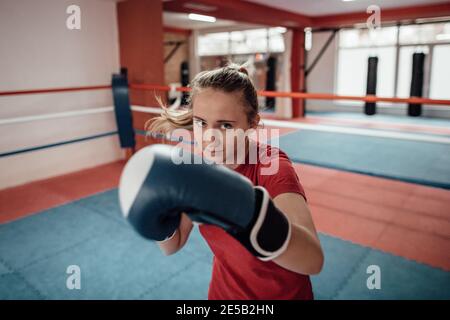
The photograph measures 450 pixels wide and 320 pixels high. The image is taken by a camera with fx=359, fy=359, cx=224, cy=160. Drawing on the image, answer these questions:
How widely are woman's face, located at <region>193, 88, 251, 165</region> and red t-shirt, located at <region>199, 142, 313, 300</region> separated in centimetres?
11

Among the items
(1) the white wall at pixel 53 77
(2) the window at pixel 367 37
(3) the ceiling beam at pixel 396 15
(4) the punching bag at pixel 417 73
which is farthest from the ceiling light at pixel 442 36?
(1) the white wall at pixel 53 77

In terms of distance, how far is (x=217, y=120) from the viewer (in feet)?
2.64

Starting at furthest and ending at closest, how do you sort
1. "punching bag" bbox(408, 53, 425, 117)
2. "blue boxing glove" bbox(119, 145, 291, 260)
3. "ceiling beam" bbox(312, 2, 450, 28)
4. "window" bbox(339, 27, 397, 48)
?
"window" bbox(339, 27, 397, 48) → "punching bag" bbox(408, 53, 425, 117) → "ceiling beam" bbox(312, 2, 450, 28) → "blue boxing glove" bbox(119, 145, 291, 260)

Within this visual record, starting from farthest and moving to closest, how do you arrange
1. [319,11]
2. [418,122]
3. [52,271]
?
[418,122], [319,11], [52,271]

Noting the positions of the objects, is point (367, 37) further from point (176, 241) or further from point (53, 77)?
point (176, 241)

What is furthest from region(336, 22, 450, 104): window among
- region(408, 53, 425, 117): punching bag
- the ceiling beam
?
the ceiling beam

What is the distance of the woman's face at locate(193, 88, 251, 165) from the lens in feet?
2.64

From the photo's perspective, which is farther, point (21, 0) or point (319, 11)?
point (319, 11)

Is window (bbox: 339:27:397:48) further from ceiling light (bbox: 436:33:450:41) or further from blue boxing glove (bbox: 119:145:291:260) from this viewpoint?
blue boxing glove (bbox: 119:145:291:260)

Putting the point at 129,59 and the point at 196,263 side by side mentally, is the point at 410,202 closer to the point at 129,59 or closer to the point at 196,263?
the point at 196,263

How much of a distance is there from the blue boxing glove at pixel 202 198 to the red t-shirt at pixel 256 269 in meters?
0.23
